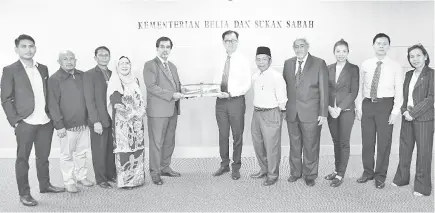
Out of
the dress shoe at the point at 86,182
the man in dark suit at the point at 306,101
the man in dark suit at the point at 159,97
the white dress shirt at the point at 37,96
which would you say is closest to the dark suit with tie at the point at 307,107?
the man in dark suit at the point at 306,101

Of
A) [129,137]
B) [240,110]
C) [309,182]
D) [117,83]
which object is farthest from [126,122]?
[309,182]

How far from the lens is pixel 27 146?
12.5ft

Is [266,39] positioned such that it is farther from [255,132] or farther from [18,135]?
[18,135]

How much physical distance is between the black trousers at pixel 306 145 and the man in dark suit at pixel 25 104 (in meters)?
2.64

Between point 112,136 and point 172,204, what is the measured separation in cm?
112

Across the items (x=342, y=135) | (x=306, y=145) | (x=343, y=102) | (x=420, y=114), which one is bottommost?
(x=306, y=145)

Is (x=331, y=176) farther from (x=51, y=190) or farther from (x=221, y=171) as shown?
(x=51, y=190)

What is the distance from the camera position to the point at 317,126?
4.29 metres

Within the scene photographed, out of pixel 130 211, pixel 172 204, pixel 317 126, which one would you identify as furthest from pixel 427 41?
pixel 130 211

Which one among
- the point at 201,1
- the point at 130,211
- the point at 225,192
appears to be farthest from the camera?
the point at 201,1

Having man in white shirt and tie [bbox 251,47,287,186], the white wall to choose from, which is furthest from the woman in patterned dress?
the white wall

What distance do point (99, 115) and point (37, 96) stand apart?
0.64 metres

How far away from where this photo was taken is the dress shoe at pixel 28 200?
378 cm

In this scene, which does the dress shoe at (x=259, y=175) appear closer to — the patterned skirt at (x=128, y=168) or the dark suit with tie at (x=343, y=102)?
the dark suit with tie at (x=343, y=102)
